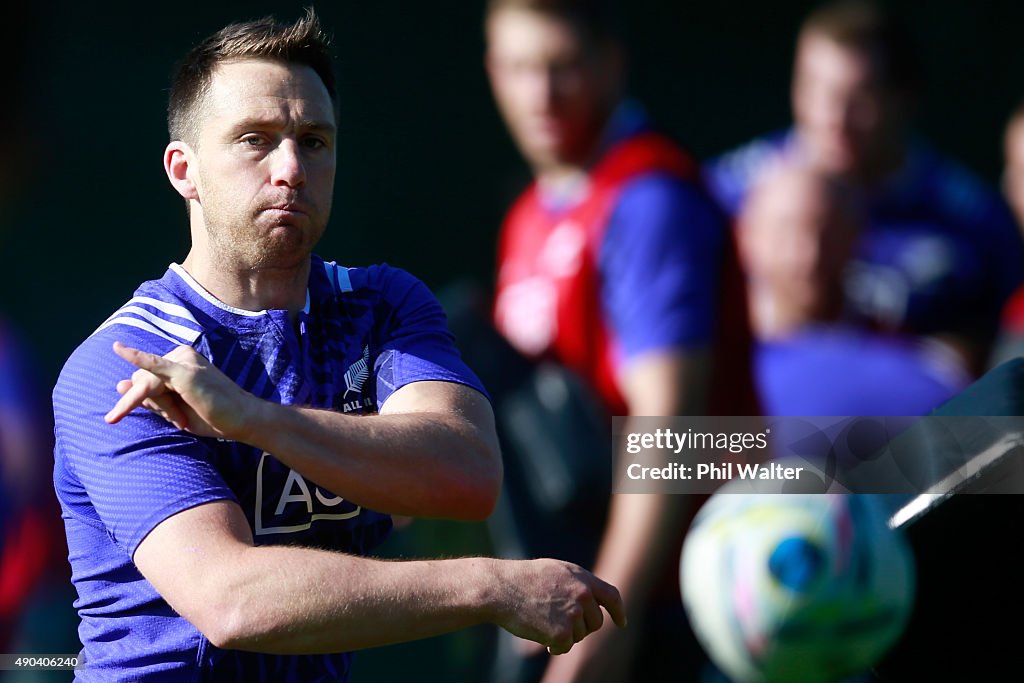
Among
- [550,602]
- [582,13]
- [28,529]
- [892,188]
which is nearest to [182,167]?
[550,602]

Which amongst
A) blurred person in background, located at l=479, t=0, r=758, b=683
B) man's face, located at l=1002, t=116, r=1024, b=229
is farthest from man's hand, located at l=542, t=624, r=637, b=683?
man's face, located at l=1002, t=116, r=1024, b=229

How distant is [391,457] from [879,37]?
108 inches

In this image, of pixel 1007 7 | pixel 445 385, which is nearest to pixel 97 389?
pixel 445 385

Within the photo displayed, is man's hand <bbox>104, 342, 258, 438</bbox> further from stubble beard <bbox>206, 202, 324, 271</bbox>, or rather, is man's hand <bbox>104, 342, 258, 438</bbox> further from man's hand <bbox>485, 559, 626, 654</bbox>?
man's hand <bbox>485, 559, 626, 654</bbox>

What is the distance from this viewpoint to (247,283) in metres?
2.23

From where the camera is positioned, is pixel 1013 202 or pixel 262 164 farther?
pixel 1013 202

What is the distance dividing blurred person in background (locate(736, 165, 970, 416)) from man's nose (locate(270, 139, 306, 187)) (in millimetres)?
2217

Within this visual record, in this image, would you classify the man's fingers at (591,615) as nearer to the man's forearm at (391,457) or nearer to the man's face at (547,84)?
the man's forearm at (391,457)

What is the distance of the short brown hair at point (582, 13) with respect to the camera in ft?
13.6

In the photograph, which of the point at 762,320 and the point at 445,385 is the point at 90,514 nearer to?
the point at 445,385

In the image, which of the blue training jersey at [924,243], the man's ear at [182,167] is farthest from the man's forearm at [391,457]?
the blue training jersey at [924,243]

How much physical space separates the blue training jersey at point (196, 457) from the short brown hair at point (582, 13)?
2077 mm

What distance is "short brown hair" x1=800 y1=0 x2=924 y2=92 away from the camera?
13.5 ft

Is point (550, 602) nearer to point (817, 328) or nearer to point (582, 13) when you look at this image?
point (817, 328)
